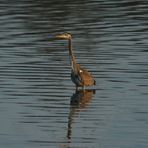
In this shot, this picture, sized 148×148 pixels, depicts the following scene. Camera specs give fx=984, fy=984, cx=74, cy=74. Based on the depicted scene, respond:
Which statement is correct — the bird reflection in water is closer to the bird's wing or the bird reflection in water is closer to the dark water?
the dark water

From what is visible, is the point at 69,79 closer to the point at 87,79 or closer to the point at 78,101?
the point at 87,79

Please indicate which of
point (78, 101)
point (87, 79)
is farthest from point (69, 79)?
point (78, 101)

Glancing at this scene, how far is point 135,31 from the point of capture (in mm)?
34031

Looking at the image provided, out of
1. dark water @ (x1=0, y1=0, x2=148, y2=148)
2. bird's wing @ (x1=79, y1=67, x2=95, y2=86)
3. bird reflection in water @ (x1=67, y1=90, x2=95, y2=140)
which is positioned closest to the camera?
dark water @ (x1=0, y1=0, x2=148, y2=148)

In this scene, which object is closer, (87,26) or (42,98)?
(42,98)

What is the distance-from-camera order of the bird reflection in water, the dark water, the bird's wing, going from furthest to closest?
the bird's wing, the bird reflection in water, the dark water

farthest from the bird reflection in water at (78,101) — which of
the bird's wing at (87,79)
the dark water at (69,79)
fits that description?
the bird's wing at (87,79)

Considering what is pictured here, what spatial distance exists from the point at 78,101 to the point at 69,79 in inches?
103

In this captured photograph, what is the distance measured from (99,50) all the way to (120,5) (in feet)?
38.0

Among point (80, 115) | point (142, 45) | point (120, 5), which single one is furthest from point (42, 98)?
point (120, 5)

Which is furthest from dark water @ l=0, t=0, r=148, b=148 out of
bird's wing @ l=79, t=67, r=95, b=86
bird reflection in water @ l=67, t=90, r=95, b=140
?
bird's wing @ l=79, t=67, r=95, b=86

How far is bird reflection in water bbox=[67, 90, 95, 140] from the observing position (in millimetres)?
21406

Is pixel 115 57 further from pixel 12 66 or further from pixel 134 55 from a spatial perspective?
pixel 12 66

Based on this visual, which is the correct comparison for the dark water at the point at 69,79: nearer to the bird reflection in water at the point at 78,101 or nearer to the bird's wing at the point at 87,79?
the bird reflection in water at the point at 78,101
